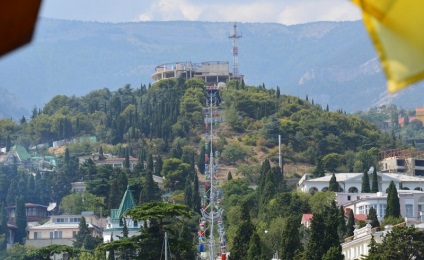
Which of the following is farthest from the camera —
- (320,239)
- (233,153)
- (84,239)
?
(233,153)

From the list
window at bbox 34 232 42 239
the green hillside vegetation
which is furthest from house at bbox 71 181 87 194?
window at bbox 34 232 42 239

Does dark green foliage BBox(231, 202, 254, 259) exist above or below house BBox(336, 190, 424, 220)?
below

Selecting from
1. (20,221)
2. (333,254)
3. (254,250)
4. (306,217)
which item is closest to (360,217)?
(306,217)

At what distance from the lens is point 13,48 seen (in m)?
2.31

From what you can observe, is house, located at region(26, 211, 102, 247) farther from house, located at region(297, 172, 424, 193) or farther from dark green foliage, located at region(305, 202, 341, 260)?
dark green foliage, located at region(305, 202, 341, 260)

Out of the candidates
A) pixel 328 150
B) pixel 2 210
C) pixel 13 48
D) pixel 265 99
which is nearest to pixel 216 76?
pixel 265 99

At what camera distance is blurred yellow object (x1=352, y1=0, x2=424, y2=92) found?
7.57ft

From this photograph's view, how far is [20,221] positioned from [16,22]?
512 feet

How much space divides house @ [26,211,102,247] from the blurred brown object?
141 meters

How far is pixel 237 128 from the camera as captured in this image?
177 m

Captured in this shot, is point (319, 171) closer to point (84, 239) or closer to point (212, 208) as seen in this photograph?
point (84, 239)

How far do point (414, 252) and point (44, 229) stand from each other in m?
81.7

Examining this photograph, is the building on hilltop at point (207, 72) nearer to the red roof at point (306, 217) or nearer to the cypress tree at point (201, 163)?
the cypress tree at point (201, 163)

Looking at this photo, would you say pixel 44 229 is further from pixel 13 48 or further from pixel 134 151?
pixel 13 48
